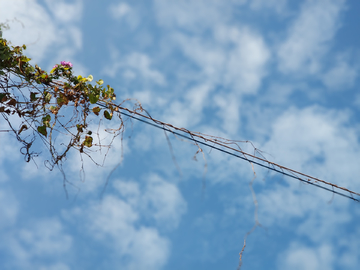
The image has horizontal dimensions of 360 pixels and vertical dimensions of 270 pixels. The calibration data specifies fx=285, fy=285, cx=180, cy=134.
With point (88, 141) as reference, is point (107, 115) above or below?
above

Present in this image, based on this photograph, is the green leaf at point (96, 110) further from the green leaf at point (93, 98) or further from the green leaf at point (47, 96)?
the green leaf at point (47, 96)

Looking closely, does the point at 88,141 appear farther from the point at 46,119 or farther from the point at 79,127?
the point at 46,119

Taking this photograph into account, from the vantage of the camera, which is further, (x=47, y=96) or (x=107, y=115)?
(x=107, y=115)

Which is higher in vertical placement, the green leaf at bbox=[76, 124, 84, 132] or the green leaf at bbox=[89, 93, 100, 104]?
the green leaf at bbox=[89, 93, 100, 104]

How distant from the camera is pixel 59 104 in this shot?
2428 mm

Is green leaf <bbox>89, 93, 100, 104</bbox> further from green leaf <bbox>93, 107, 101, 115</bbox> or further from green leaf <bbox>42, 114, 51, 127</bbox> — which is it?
green leaf <bbox>42, 114, 51, 127</bbox>

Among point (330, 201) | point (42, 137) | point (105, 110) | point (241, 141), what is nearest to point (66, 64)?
point (105, 110)

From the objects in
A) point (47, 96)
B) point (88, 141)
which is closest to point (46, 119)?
point (47, 96)

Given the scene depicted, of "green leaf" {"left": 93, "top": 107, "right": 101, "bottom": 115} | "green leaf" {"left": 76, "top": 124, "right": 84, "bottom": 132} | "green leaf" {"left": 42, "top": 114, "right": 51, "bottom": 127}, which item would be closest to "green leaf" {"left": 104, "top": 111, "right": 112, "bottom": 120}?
"green leaf" {"left": 93, "top": 107, "right": 101, "bottom": 115}

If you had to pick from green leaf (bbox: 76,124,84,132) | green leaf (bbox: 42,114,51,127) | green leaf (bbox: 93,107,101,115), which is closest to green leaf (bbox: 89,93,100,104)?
green leaf (bbox: 93,107,101,115)

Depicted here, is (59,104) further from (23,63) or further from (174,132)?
(174,132)

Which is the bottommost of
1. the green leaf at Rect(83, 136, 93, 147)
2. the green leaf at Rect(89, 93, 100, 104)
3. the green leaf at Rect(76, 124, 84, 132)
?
the green leaf at Rect(83, 136, 93, 147)

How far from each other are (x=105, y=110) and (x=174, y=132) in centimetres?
65

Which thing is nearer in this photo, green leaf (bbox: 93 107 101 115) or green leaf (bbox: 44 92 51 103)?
green leaf (bbox: 44 92 51 103)
